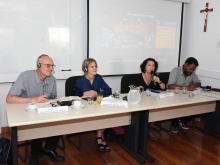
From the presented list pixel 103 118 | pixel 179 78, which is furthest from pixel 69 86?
pixel 179 78

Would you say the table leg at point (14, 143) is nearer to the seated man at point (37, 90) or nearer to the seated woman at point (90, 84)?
the seated man at point (37, 90)

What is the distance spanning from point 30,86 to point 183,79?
2532 mm

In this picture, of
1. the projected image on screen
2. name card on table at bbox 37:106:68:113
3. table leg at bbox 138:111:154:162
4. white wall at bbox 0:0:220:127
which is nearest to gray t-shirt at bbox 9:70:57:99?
name card on table at bbox 37:106:68:113

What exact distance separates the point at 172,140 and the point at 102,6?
95.2 inches

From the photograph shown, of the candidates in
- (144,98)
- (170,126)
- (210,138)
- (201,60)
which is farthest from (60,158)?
(201,60)

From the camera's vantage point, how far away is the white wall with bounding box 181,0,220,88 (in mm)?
3820

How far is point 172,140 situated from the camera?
3180mm

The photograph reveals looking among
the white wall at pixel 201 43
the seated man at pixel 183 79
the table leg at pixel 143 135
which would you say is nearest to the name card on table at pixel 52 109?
the table leg at pixel 143 135

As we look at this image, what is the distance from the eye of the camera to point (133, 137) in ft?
8.51

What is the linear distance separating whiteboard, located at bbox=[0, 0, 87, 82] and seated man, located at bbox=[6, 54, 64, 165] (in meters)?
0.83

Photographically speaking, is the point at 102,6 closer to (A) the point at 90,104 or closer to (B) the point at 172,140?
(A) the point at 90,104

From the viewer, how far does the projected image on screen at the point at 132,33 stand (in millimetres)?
3580

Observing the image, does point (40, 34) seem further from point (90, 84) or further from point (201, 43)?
point (201, 43)

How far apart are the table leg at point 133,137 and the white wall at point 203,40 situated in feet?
7.01
